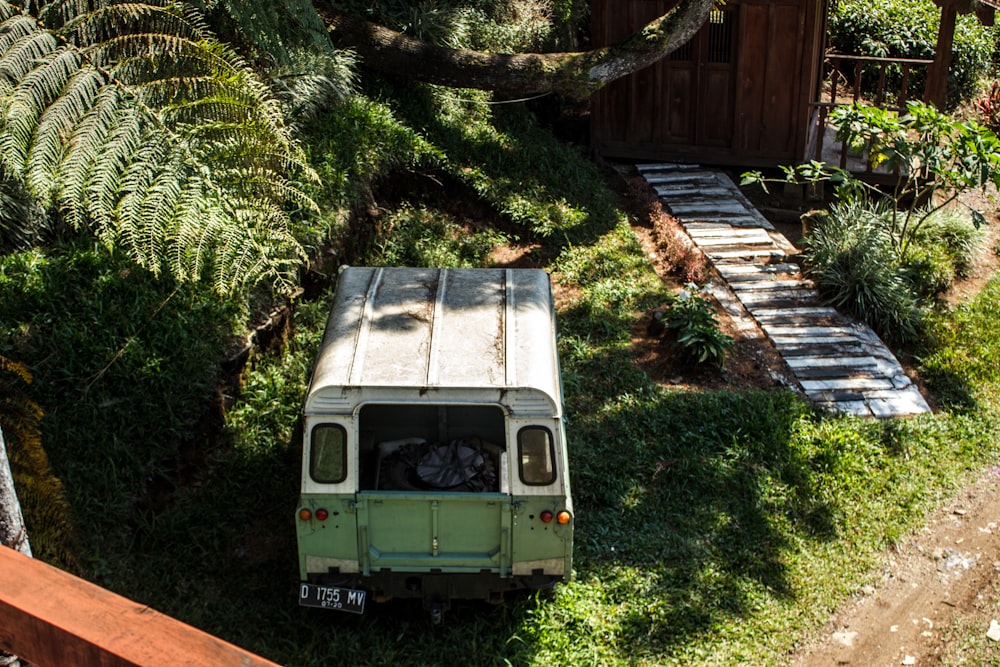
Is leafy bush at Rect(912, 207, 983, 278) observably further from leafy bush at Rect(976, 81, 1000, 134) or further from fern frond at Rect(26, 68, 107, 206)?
fern frond at Rect(26, 68, 107, 206)

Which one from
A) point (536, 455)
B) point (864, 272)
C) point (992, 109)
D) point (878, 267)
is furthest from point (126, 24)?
point (992, 109)

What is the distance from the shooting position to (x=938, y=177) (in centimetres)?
1137

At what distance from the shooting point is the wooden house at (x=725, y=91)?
531 inches

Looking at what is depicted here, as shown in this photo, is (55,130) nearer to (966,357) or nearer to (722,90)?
(966,357)

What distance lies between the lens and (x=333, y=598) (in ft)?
20.5

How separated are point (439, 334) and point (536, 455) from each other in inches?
43.2

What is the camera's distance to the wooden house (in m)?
13.5

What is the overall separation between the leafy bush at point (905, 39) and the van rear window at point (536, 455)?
14.0 m

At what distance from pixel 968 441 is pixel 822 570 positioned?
8.61 ft

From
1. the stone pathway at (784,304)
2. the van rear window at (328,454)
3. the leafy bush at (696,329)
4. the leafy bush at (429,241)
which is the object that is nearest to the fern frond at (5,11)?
the van rear window at (328,454)

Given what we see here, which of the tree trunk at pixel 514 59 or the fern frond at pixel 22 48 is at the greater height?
the fern frond at pixel 22 48

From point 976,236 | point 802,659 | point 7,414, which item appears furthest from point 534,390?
point 976,236

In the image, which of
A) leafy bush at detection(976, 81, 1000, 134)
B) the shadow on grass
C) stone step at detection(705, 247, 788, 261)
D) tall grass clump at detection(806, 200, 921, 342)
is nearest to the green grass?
the shadow on grass

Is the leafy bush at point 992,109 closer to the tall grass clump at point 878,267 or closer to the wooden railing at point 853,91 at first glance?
the wooden railing at point 853,91
